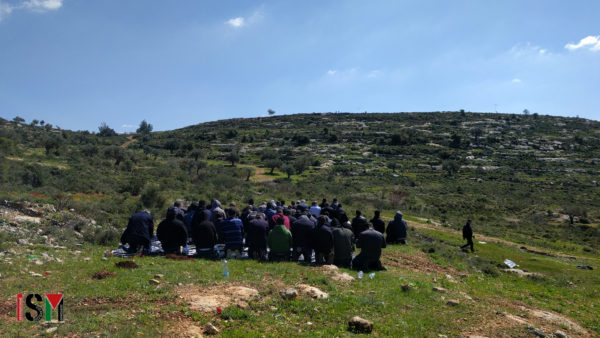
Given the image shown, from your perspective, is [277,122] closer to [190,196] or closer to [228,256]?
[190,196]

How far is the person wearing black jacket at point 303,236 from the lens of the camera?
1271 cm

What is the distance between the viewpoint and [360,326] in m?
7.09

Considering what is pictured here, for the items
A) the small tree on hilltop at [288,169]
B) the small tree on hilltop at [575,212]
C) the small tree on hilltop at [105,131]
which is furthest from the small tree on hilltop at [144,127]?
the small tree on hilltop at [575,212]

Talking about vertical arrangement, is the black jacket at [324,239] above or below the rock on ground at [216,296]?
above

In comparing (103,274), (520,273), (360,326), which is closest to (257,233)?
(103,274)

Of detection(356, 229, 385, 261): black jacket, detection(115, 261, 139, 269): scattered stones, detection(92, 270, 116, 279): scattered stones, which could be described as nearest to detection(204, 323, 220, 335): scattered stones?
detection(92, 270, 116, 279): scattered stones

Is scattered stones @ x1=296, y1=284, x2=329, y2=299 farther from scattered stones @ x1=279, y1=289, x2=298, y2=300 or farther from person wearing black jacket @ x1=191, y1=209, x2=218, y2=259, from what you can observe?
person wearing black jacket @ x1=191, y1=209, x2=218, y2=259

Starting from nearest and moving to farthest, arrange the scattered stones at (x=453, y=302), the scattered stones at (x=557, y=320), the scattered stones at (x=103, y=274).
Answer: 1. the scattered stones at (x=557, y=320)
2. the scattered stones at (x=103, y=274)
3. the scattered stones at (x=453, y=302)

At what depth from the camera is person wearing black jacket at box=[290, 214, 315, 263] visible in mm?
12711

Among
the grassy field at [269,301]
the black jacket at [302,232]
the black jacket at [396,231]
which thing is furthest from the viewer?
the black jacket at [396,231]

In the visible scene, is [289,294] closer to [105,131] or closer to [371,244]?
[371,244]

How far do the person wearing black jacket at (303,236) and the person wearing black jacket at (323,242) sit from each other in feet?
1.43

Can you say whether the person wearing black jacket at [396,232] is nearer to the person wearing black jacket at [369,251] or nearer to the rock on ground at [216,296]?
the person wearing black jacket at [369,251]

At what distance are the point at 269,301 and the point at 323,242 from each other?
4284mm
